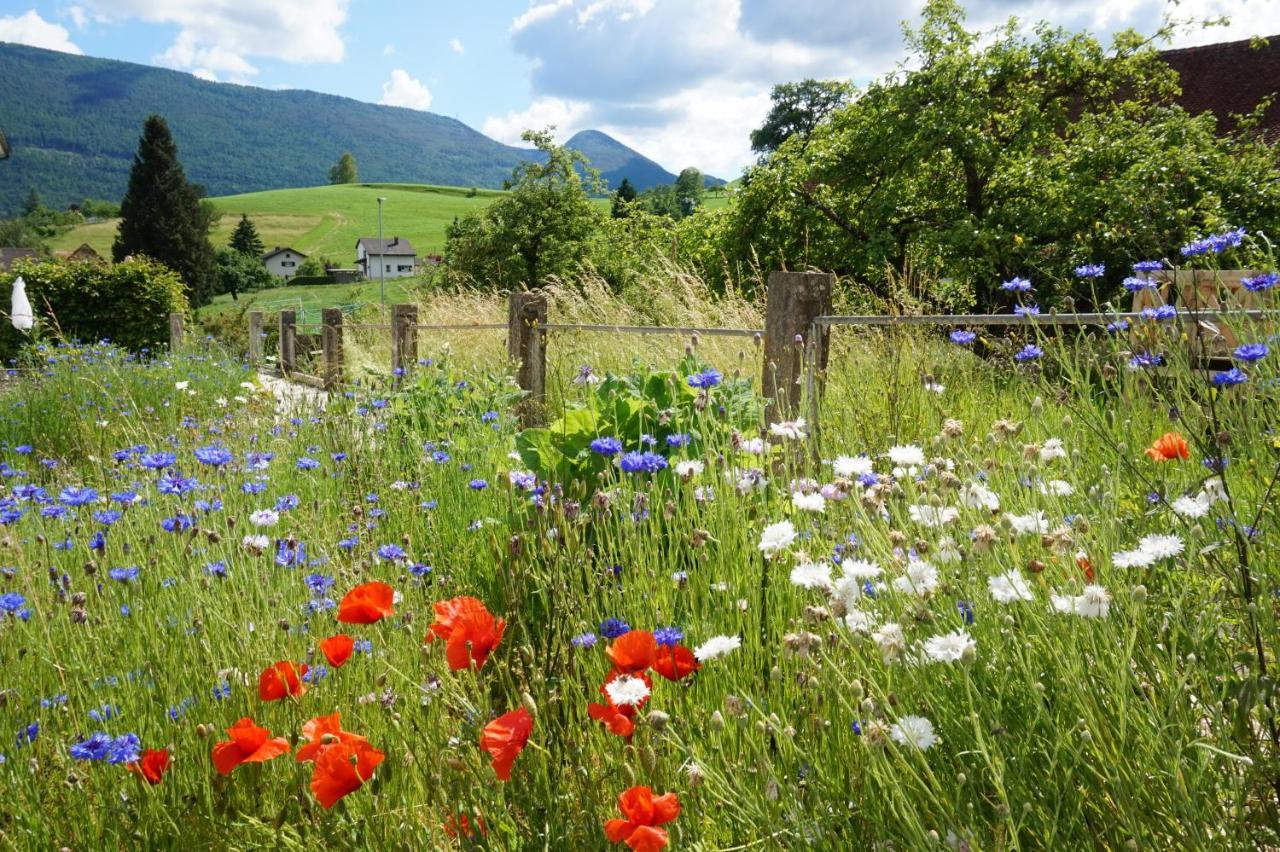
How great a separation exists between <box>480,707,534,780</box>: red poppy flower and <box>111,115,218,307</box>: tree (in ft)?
188

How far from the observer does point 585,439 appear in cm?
321

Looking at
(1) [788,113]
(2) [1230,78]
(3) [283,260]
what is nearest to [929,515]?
(2) [1230,78]

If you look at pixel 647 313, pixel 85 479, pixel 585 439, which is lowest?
pixel 85 479

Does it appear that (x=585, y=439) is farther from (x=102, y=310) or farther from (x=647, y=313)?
(x=102, y=310)

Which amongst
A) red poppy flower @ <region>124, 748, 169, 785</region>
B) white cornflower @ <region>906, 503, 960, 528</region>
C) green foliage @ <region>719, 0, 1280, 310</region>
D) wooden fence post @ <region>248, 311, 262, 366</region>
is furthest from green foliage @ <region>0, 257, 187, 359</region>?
white cornflower @ <region>906, 503, 960, 528</region>

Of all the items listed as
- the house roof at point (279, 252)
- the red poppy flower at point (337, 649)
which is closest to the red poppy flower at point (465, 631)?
the red poppy flower at point (337, 649)

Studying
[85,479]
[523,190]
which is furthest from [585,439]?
[523,190]

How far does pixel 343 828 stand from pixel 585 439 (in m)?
1.97

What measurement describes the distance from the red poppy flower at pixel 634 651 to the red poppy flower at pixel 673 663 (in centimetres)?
3

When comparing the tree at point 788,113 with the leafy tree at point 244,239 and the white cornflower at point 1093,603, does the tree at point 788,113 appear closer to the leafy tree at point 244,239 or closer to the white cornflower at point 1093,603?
the white cornflower at point 1093,603

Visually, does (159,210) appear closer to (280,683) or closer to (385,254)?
(385,254)

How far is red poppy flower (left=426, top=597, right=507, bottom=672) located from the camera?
1.33 m

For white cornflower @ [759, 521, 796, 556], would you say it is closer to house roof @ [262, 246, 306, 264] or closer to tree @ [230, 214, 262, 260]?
tree @ [230, 214, 262, 260]

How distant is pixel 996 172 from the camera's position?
1183 centimetres
